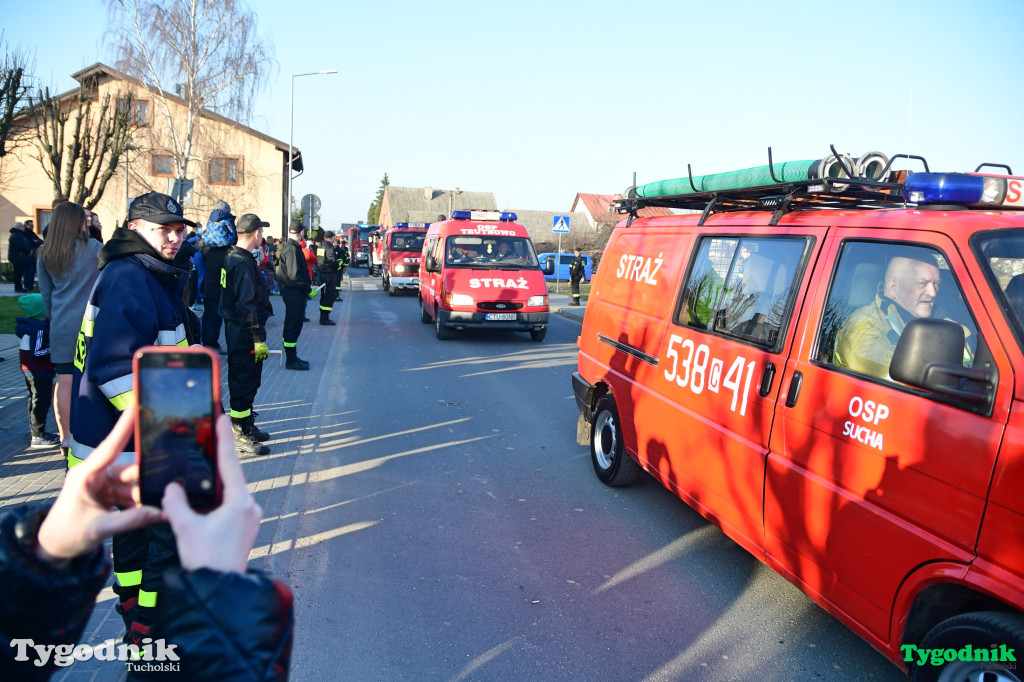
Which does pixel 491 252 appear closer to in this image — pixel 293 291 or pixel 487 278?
pixel 487 278

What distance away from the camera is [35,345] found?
6.06 m

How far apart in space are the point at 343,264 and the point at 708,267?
1560cm

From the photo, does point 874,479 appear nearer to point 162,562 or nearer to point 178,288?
point 162,562

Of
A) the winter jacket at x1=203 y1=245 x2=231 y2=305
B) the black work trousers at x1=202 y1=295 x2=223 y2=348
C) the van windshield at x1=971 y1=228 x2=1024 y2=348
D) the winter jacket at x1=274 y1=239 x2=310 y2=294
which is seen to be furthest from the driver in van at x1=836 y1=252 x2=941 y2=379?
the winter jacket at x1=274 y1=239 x2=310 y2=294

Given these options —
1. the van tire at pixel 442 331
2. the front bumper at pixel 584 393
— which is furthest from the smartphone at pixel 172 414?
the van tire at pixel 442 331

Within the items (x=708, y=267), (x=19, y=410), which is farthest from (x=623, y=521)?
(x=19, y=410)

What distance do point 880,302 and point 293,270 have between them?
30.7 ft

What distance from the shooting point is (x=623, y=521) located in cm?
513

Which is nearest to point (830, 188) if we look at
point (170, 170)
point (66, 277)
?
point (66, 277)

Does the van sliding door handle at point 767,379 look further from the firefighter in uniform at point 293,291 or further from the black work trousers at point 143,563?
the firefighter in uniform at point 293,291

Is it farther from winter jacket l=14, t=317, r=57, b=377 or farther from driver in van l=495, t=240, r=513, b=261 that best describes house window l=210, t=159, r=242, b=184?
winter jacket l=14, t=317, r=57, b=377

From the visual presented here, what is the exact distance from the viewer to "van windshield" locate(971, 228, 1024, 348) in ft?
8.71

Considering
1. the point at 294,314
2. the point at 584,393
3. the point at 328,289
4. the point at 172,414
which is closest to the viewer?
the point at 172,414

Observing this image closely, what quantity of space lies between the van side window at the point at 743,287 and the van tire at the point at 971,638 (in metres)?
1.52
